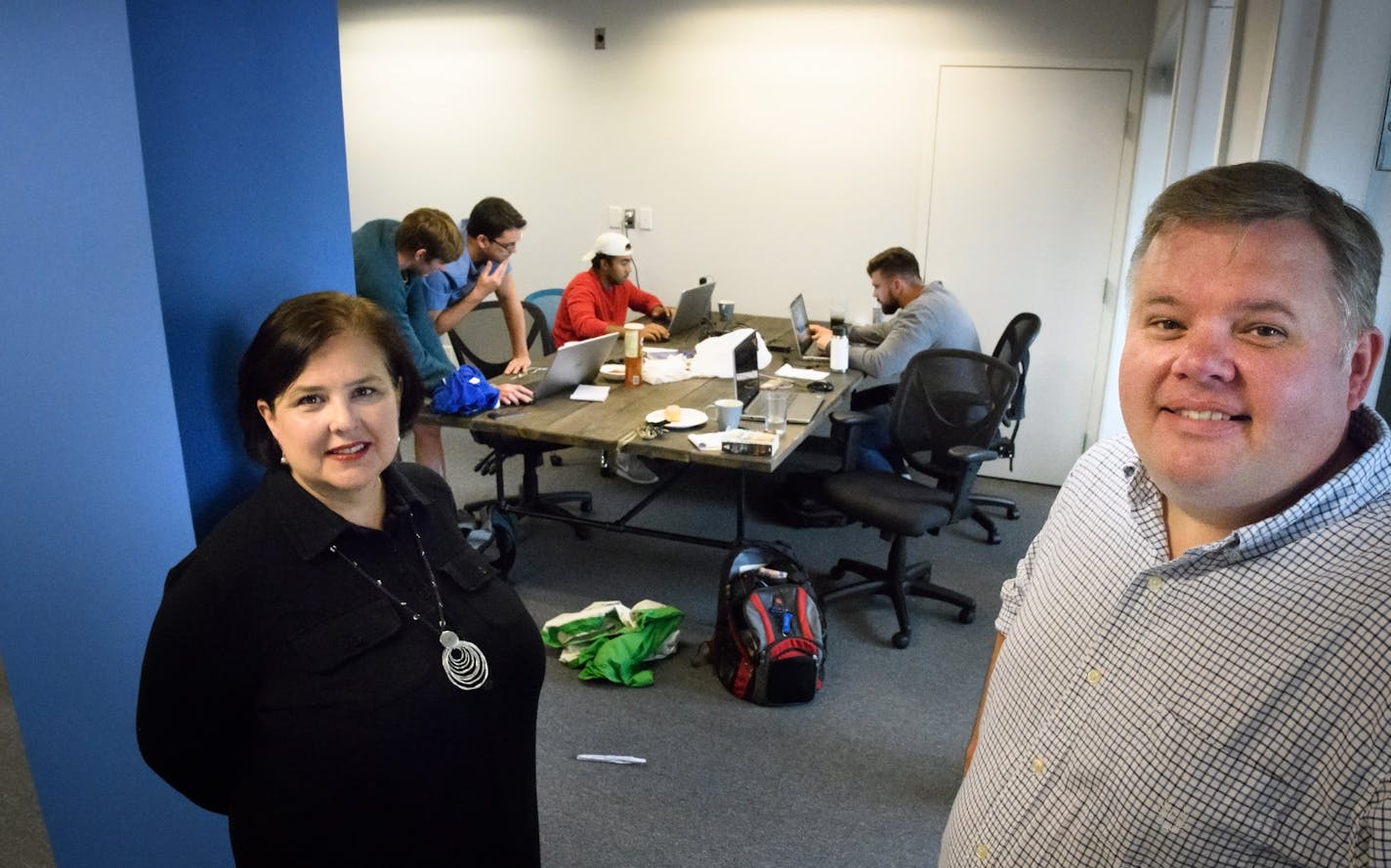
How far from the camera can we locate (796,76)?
5562 mm

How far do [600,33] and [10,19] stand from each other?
482 centimetres

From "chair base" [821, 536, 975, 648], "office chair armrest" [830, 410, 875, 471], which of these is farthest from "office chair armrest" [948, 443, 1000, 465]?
"office chair armrest" [830, 410, 875, 471]

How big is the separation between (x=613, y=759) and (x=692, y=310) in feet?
9.78

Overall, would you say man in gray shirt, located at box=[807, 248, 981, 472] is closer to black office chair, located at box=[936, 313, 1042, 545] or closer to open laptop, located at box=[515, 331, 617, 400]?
black office chair, located at box=[936, 313, 1042, 545]

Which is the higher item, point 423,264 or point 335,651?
point 423,264

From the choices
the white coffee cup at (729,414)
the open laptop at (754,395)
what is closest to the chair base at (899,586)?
the open laptop at (754,395)

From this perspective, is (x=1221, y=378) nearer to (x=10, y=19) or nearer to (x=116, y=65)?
(x=116, y=65)

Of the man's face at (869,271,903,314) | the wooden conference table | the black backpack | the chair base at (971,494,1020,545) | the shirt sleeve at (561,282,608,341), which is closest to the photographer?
the black backpack

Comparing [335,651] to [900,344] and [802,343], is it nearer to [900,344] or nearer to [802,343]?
[900,344]

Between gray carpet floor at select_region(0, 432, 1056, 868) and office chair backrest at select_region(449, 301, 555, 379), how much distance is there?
112 cm

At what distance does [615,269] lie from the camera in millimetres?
5145

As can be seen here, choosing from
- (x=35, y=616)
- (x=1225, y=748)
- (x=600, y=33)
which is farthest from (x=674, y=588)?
(x=600, y=33)

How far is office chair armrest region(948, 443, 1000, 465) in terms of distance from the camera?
11.4 ft

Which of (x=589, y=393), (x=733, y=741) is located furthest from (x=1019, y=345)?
(x=733, y=741)
